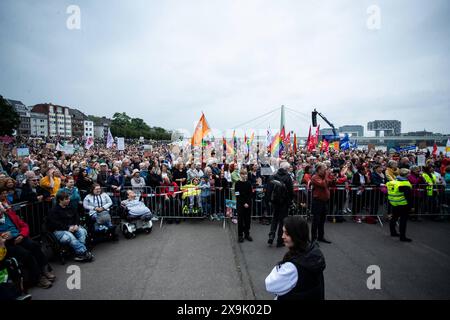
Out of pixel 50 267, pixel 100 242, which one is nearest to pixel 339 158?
pixel 100 242

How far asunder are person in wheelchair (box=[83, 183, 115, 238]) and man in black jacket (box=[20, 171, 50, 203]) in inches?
44.9

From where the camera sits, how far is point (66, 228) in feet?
15.7

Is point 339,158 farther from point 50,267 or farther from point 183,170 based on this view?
point 50,267

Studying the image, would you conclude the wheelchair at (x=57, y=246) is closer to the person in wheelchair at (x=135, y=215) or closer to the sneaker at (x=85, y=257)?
the sneaker at (x=85, y=257)

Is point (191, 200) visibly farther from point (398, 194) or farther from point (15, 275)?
point (398, 194)

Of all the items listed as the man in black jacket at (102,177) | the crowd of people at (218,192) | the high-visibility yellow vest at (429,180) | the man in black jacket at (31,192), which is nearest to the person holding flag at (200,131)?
the crowd of people at (218,192)

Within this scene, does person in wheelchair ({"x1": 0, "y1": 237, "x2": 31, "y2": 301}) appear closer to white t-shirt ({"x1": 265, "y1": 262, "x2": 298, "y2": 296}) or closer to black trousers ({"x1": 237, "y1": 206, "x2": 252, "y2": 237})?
white t-shirt ({"x1": 265, "y1": 262, "x2": 298, "y2": 296})

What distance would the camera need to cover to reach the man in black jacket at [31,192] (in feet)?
17.7

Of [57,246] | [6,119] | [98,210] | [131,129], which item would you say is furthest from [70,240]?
[131,129]

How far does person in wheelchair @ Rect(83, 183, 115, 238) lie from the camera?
5551 millimetres
